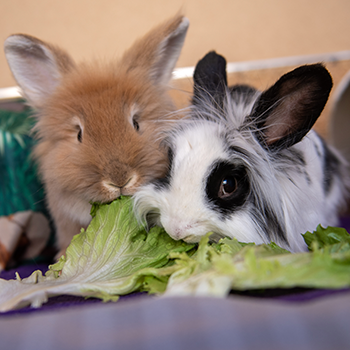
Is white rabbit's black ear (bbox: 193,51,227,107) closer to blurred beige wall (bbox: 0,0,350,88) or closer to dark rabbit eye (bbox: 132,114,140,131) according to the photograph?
dark rabbit eye (bbox: 132,114,140,131)

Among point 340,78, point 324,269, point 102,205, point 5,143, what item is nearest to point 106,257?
point 102,205

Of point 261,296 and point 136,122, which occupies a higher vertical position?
point 136,122

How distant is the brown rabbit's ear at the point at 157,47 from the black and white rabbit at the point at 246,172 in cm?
27

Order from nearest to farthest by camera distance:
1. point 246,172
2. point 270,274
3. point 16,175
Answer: point 270,274 < point 246,172 < point 16,175

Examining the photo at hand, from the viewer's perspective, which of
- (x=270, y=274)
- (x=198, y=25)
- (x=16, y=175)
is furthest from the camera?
(x=198, y=25)

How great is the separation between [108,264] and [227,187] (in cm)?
40

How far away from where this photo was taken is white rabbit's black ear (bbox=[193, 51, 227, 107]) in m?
1.04

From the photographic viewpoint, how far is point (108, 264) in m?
0.84

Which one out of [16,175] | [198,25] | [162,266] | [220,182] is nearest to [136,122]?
[220,182]

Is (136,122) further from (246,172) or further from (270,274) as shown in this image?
(270,274)

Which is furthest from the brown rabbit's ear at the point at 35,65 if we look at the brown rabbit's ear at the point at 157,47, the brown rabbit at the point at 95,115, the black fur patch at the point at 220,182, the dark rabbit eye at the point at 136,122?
the black fur patch at the point at 220,182

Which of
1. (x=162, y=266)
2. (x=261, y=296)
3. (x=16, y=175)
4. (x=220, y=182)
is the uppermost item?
(x=220, y=182)

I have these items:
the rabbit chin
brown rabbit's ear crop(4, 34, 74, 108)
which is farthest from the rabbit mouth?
brown rabbit's ear crop(4, 34, 74, 108)

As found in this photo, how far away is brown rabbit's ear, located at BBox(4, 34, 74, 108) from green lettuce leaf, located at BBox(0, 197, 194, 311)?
55cm
